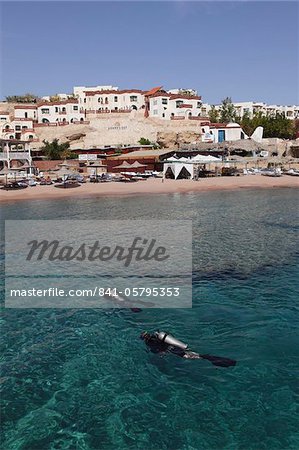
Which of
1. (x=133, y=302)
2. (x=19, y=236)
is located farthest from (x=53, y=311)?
(x=19, y=236)

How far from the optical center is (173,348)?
8.85 metres

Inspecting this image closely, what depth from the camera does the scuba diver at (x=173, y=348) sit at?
28.1 feet

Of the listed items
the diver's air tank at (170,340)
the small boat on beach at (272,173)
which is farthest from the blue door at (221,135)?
the diver's air tank at (170,340)

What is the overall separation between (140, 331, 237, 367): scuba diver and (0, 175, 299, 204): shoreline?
3067 cm

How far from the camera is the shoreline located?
39438 mm

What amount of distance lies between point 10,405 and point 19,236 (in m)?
15.3

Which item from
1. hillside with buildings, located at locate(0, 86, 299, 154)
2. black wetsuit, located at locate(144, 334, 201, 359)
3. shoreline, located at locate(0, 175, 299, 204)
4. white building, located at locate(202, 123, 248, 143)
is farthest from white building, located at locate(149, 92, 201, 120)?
black wetsuit, located at locate(144, 334, 201, 359)

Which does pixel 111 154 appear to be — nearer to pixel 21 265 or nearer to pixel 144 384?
pixel 21 265

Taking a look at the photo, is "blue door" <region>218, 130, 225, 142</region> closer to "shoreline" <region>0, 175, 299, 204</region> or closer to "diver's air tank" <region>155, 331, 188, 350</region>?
"shoreline" <region>0, 175, 299, 204</region>

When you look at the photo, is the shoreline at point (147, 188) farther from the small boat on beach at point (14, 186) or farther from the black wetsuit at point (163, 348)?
the black wetsuit at point (163, 348)

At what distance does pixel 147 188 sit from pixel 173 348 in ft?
114

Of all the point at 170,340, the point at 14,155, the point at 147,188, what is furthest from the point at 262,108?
the point at 170,340

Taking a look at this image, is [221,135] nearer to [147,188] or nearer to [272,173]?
[272,173]

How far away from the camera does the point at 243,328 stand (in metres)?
10.1
